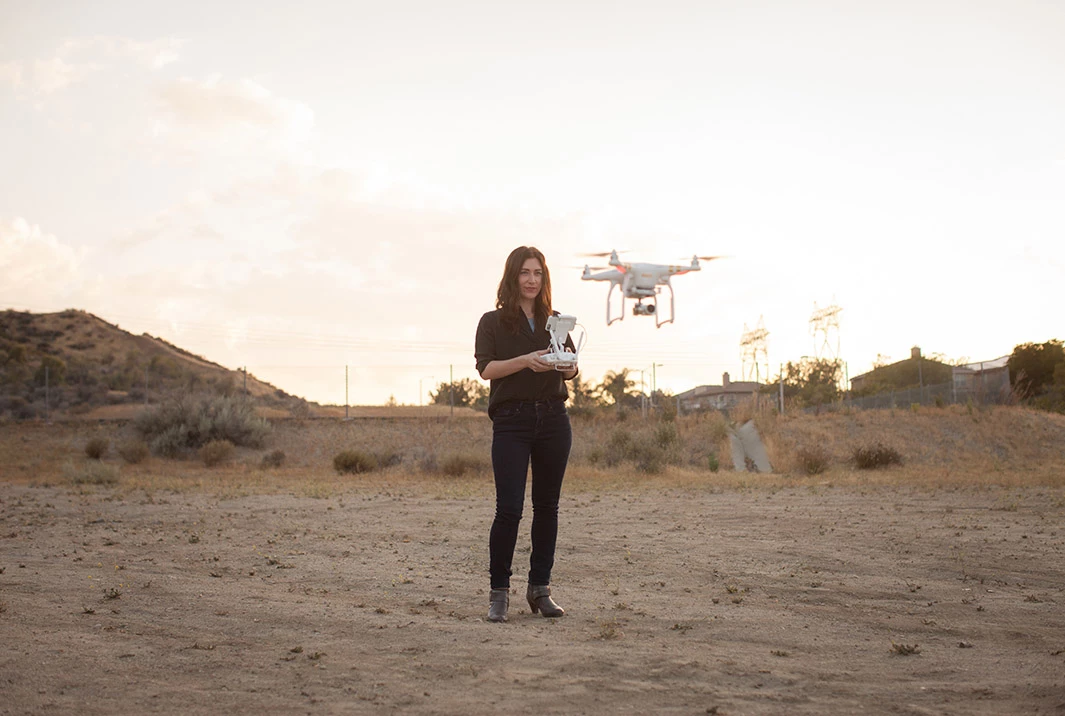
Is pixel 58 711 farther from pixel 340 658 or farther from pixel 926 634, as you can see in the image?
pixel 926 634

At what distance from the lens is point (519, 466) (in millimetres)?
5043

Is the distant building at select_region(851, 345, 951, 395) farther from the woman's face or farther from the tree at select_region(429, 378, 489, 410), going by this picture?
the woman's face

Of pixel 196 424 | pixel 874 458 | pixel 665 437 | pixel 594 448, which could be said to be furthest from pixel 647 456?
pixel 196 424

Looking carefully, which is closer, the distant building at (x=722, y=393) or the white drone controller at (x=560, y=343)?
the white drone controller at (x=560, y=343)

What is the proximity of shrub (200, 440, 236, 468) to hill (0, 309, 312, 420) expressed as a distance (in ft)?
26.9

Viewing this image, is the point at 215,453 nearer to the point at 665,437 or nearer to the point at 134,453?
the point at 134,453

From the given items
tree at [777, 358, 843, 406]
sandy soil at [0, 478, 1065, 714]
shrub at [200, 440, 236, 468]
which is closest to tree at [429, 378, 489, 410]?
tree at [777, 358, 843, 406]

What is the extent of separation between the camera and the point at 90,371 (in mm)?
53156

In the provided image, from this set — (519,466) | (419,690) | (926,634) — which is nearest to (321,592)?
(519,466)

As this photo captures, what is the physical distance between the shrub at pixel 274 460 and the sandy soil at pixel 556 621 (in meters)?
17.4

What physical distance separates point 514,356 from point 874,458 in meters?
18.1

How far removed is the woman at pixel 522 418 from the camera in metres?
5.04

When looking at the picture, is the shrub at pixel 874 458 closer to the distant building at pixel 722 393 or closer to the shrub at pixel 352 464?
the shrub at pixel 352 464

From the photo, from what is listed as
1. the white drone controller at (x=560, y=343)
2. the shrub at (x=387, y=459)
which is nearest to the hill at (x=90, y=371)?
the shrub at (x=387, y=459)
